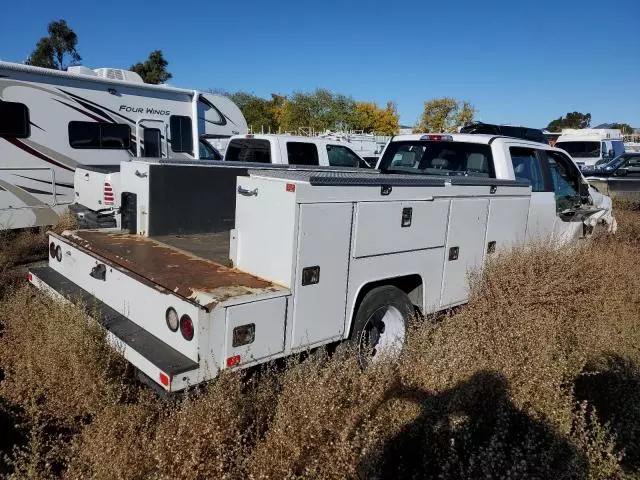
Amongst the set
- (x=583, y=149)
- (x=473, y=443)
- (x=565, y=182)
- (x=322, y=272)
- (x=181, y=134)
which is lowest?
(x=473, y=443)

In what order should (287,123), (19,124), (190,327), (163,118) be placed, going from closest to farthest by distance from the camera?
1. (190,327)
2. (19,124)
3. (163,118)
4. (287,123)

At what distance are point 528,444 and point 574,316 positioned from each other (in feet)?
7.45

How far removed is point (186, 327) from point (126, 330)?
665 millimetres

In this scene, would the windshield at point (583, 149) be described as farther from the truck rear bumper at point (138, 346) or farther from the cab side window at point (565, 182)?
the truck rear bumper at point (138, 346)

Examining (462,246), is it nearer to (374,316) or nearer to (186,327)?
(374,316)

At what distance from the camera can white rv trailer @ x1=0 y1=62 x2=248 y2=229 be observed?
8.47 m

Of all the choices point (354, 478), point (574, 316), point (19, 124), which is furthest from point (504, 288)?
point (19, 124)

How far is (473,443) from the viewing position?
3.03m

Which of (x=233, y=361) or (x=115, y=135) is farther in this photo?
(x=115, y=135)

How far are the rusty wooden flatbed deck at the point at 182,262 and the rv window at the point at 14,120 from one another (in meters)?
5.03

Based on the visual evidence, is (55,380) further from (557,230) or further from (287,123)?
(287,123)

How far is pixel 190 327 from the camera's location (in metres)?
2.89

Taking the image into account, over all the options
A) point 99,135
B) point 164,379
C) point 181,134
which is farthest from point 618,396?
point 181,134

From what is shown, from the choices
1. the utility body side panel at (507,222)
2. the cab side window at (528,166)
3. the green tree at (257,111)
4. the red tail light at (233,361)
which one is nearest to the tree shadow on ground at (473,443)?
the red tail light at (233,361)
